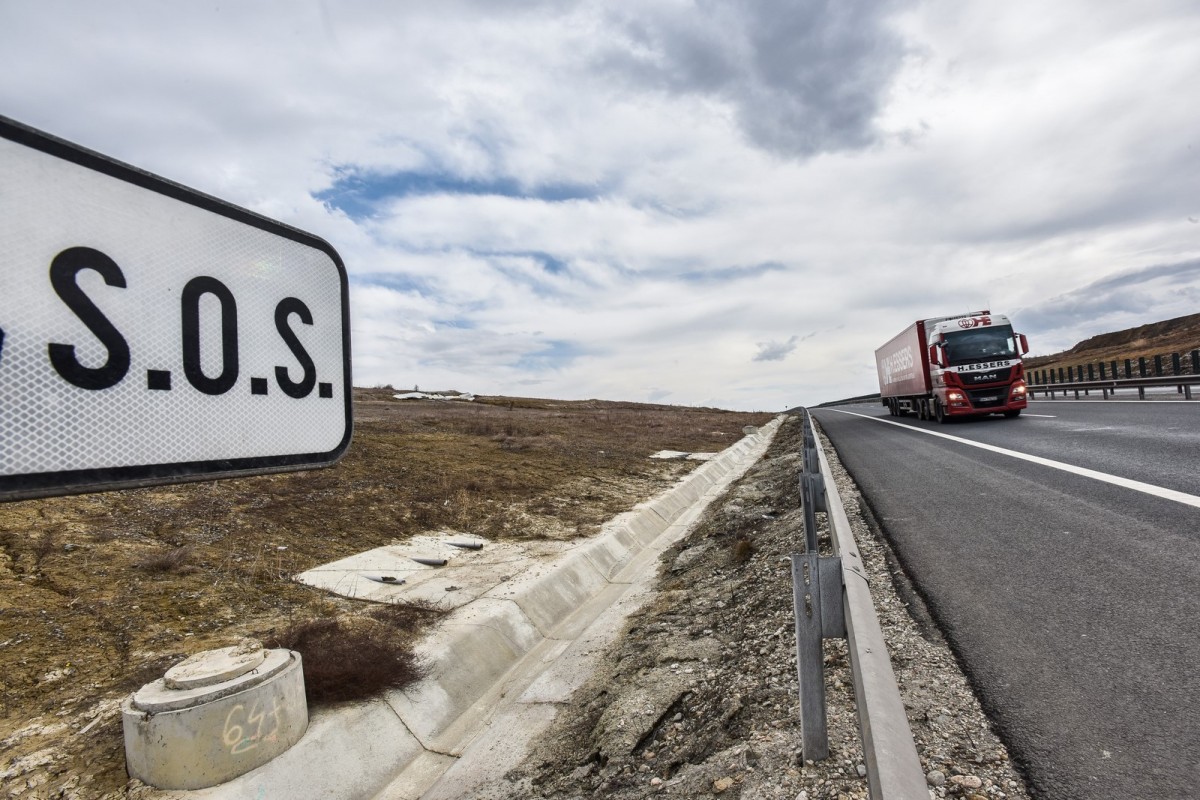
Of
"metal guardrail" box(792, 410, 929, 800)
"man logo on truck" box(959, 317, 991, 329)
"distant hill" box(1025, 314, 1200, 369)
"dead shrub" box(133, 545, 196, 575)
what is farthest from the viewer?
"distant hill" box(1025, 314, 1200, 369)

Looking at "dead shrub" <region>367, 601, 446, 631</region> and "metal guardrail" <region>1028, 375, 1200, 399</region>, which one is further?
"metal guardrail" <region>1028, 375, 1200, 399</region>

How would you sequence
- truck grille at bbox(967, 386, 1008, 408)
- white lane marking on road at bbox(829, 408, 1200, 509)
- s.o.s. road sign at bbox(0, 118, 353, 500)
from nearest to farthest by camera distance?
s.o.s. road sign at bbox(0, 118, 353, 500) → white lane marking on road at bbox(829, 408, 1200, 509) → truck grille at bbox(967, 386, 1008, 408)

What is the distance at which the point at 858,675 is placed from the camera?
2619 mm

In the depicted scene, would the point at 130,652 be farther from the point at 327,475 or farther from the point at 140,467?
the point at 327,475

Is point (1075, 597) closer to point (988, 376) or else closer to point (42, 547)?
point (42, 547)

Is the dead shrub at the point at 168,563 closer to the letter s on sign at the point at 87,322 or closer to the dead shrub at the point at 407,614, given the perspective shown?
the dead shrub at the point at 407,614

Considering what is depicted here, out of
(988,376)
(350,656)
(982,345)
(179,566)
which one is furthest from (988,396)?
(179,566)

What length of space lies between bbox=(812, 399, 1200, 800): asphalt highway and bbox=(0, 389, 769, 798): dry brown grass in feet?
15.0

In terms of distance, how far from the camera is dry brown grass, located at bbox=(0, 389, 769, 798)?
13.4 ft

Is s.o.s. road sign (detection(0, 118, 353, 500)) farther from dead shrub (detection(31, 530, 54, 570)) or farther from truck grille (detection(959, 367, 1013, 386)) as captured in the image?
truck grille (detection(959, 367, 1013, 386))

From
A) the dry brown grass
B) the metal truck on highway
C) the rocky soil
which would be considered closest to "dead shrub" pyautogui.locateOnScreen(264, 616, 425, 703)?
the dry brown grass

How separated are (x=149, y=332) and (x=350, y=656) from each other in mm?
4408

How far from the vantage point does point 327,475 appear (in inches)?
462

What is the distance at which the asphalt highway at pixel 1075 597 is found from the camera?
3027 mm
